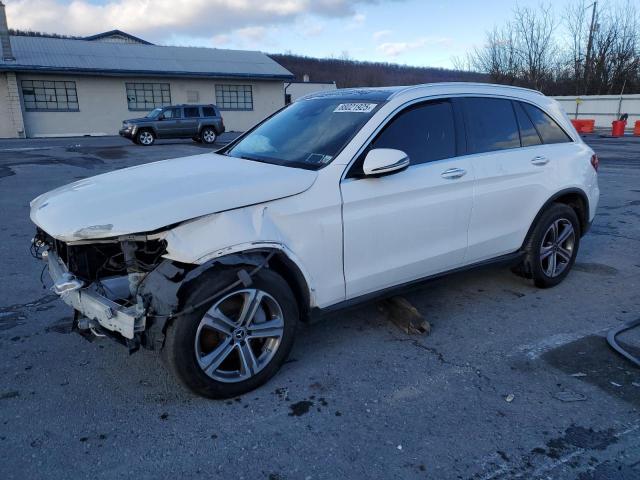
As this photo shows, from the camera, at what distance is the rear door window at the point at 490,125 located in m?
4.02

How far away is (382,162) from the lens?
3191mm

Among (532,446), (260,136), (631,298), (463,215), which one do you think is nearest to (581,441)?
(532,446)

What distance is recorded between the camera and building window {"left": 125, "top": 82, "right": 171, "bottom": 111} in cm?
3122

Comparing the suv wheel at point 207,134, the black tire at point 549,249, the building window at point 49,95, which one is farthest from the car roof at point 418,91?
the building window at point 49,95

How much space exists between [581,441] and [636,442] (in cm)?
28

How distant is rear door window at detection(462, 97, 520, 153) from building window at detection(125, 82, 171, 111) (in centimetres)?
3101

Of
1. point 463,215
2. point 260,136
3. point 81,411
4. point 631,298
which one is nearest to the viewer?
point 81,411

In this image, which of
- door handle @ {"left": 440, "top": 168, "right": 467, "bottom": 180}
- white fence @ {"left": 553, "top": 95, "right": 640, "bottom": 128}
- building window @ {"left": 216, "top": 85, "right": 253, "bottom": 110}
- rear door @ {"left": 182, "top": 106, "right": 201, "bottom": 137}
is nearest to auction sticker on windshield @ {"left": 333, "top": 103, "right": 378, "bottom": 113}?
door handle @ {"left": 440, "top": 168, "right": 467, "bottom": 180}

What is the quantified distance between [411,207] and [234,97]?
109 ft

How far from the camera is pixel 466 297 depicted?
4613mm

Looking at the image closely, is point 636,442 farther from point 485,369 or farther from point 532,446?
point 485,369

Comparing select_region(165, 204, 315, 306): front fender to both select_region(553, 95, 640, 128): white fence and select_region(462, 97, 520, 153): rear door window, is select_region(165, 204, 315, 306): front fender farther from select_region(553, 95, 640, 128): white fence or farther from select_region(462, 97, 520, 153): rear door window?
select_region(553, 95, 640, 128): white fence

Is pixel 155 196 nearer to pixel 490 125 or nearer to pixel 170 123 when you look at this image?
pixel 490 125

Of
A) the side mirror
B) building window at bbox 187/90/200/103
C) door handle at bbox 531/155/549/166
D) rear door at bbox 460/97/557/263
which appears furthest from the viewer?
building window at bbox 187/90/200/103
